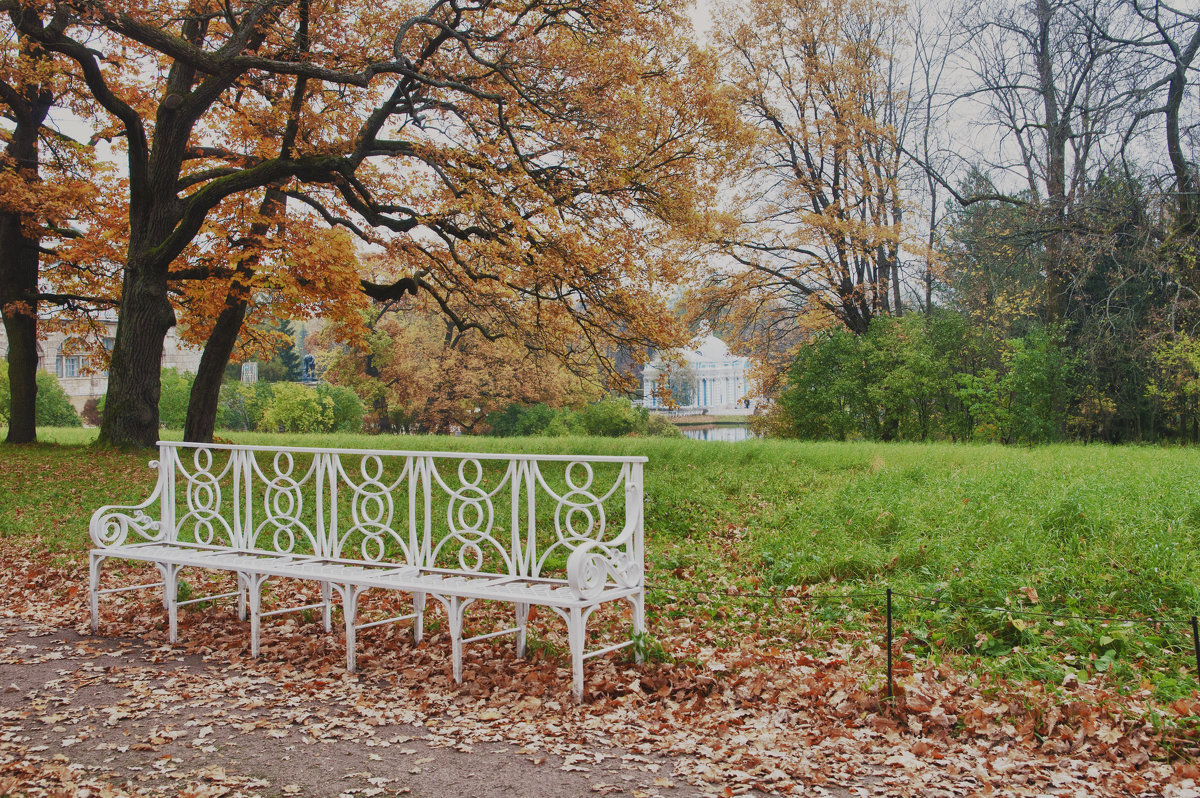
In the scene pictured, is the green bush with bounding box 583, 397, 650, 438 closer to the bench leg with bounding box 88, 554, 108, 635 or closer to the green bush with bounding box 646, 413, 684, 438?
the green bush with bounding box 646, 413, 684, 438

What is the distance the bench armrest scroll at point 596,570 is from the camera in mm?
4484

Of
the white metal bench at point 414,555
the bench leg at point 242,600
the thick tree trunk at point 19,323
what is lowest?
the bench leg at point 242,600

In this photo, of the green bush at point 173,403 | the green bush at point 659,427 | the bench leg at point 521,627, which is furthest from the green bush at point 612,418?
the bench leg at point 521,627

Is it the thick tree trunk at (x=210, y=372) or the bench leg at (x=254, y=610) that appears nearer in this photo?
the bench leg at (x=254, y=610)

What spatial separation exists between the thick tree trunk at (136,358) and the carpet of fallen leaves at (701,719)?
29.2 ft

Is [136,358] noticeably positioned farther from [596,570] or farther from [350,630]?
[596,570]

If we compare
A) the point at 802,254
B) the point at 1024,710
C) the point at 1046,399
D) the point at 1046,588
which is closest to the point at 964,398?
the point at 1046,399

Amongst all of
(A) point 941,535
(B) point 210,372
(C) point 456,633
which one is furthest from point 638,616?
(B) point 210,372

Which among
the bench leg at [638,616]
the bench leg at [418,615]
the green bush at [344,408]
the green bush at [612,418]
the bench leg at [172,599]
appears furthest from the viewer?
the green bush at [612,418]

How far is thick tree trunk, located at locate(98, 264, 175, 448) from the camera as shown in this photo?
44.4ft

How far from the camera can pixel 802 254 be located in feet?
72.5

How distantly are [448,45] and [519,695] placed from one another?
11.2 m

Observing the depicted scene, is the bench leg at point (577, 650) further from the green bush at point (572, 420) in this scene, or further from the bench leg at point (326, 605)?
the green bush at point (572, 420)

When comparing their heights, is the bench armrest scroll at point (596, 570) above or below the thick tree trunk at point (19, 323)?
below
